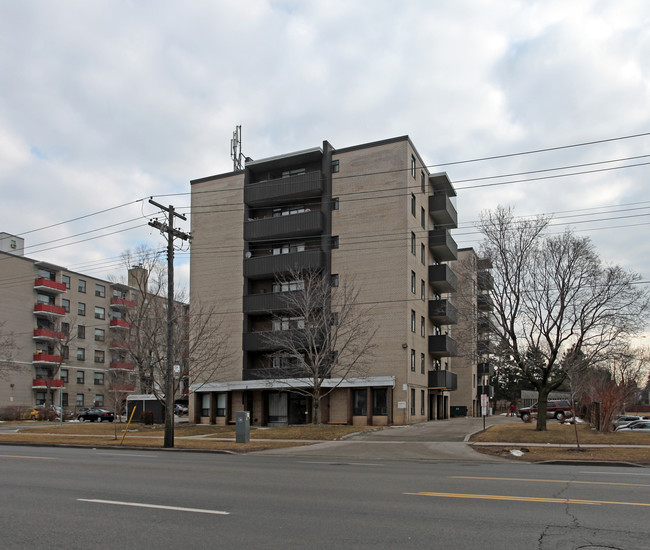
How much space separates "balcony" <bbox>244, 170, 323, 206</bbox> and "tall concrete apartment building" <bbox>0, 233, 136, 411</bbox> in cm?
2535

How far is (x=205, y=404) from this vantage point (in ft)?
149

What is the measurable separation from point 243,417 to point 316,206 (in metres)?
21.4

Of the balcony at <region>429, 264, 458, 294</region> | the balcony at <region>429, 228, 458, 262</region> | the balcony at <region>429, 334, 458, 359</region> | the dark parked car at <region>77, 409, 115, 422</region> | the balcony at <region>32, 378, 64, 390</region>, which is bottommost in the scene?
the dark parked car at <region>77, 409, 115, 422</region>

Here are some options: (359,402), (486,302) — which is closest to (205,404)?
(359,402)

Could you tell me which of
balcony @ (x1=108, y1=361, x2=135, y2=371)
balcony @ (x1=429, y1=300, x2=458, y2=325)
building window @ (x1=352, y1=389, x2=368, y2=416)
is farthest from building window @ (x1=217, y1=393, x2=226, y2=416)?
balcony @ (x1=108, y1=361, x2=135, y2=371)

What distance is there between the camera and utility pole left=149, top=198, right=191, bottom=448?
23.6 meters

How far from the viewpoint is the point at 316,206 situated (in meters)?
43.2

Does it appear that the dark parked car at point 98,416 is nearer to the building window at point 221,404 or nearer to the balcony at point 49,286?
the building window at point 221,404

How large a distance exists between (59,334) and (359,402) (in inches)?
1534

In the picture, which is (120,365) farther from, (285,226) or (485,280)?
(485,280)

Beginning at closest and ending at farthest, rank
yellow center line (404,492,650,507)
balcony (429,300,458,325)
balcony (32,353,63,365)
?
yellow center line (404,492,650,507)
balcony (429,300,458,325)
balcony (32,353,63,365)

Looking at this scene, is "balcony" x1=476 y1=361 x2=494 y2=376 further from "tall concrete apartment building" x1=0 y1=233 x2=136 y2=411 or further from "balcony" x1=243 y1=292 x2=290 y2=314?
"tall concrete apartment building" x1=0 y1=233 x2=136 y2=411

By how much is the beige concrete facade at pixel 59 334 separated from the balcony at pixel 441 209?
34751 millimetres

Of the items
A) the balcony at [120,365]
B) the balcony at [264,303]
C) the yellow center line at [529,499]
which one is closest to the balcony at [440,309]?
the balcony at [264,303]
